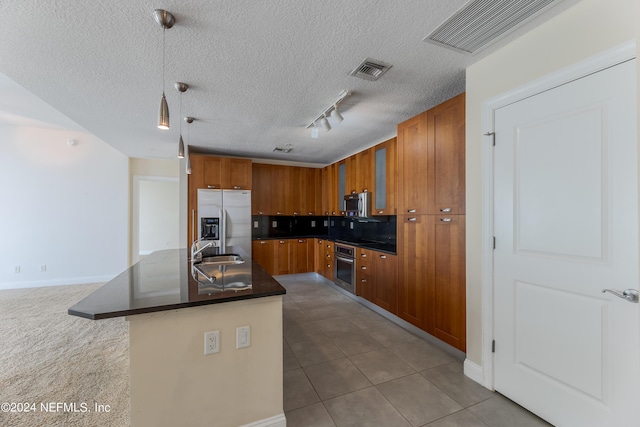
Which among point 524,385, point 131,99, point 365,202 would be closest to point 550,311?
point 524,385

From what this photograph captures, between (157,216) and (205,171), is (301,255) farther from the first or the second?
(157,216)

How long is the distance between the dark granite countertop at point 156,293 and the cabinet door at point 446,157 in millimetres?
1690

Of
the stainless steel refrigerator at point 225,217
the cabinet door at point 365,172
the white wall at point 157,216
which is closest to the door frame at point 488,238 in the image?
the cabinet door at point 365,172

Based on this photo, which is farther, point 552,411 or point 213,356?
point 552,411

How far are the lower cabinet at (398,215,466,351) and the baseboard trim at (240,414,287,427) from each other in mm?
1614

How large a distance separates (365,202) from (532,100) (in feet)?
8.12

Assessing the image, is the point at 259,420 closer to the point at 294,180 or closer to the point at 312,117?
the point at 312,117

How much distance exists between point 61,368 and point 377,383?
2.70 metres

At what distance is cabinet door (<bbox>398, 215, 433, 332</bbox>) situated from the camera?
2.60m

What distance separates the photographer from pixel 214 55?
190 centimetres

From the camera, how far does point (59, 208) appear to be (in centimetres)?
492

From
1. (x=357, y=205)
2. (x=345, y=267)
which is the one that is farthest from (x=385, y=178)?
(x=345, y=267)

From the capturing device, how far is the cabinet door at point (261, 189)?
5293 mm

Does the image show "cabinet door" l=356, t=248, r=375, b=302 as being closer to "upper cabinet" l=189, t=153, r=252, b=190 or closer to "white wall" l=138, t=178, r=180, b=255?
"upper cabinet" l=189, t=153, r=252, b=190
